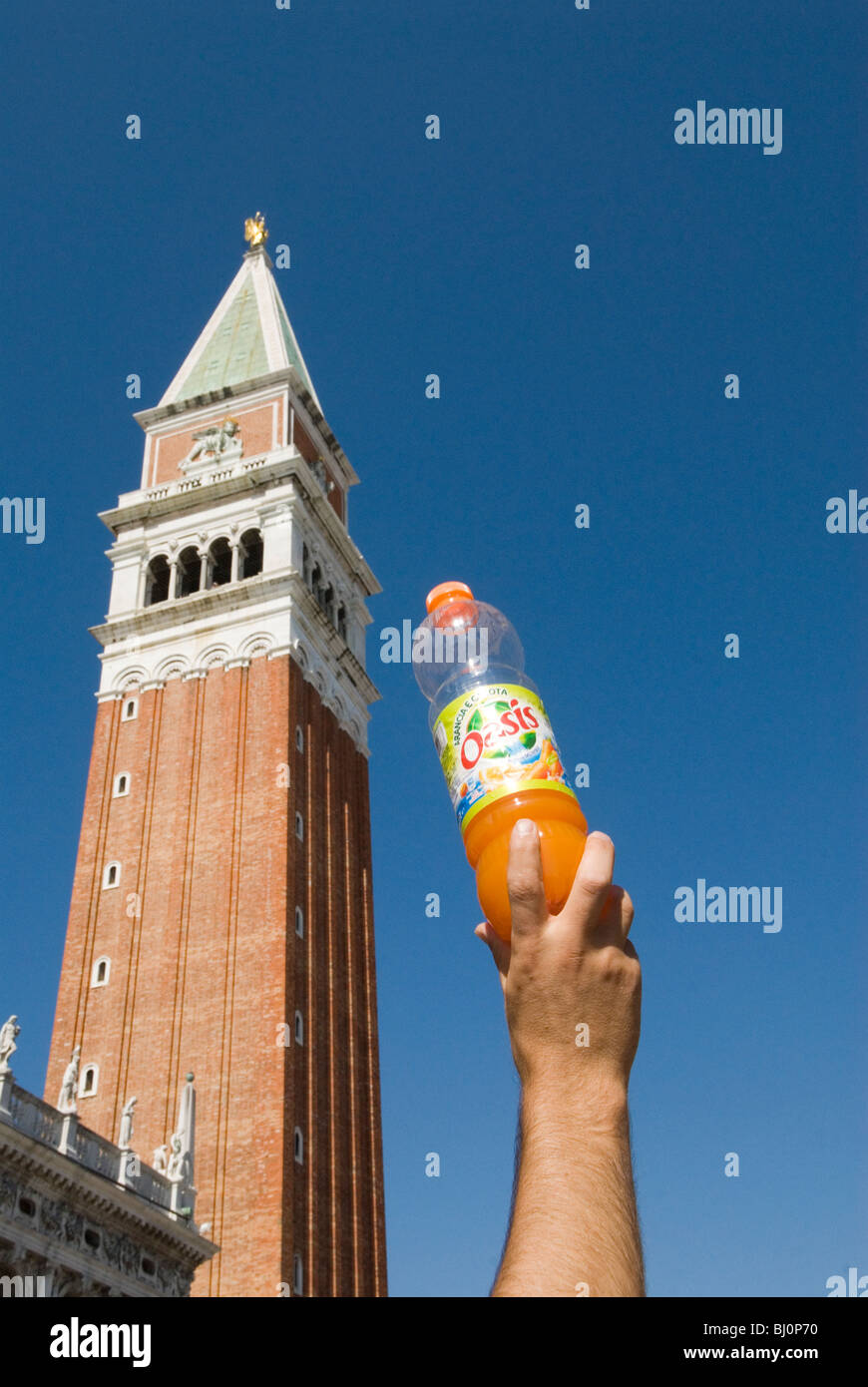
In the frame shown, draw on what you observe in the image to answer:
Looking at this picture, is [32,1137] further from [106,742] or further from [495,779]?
[106,742]

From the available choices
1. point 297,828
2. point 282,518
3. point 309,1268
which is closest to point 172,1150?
point 309,1268

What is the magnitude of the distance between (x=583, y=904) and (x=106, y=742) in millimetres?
38286

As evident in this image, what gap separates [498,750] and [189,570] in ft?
128

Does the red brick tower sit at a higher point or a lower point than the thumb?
higher

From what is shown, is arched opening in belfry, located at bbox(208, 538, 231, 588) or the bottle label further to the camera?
arched opening in belfry, located at bbox(208, 538, 231, 588)

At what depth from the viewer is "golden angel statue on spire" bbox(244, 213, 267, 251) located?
57.4 m

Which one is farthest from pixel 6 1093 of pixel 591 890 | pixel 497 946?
pixel 591 890

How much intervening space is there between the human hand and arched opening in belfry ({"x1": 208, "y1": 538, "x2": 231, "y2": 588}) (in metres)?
39.5

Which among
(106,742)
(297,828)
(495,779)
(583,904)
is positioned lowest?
(583,904)

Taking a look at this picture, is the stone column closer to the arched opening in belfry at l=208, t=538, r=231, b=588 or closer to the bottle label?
the bottle label

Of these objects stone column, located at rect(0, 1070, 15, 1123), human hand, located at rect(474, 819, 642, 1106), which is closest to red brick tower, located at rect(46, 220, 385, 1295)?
stone column, located at rect(0, 1070, 15, 1123)

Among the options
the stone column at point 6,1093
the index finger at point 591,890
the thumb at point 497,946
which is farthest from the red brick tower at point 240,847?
the index finger at point 591,890

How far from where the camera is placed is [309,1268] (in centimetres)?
2967

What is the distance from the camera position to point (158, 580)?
43312 mm
